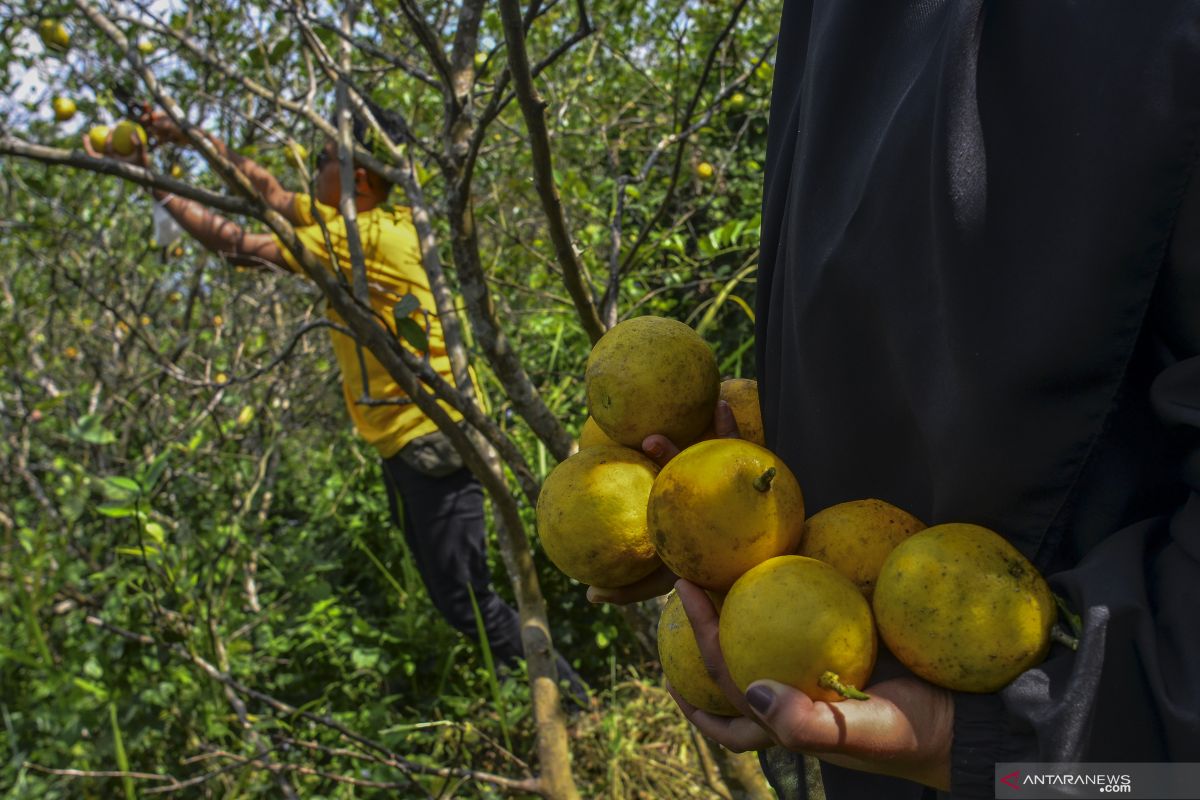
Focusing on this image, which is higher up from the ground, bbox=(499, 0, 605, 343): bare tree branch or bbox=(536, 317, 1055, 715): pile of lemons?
bbox=(499, 0, 605, 343): bare tree branch

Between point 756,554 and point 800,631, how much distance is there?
0.13 meters

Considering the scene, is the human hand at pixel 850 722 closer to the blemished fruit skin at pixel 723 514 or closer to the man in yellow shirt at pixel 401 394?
the blemished fruit skin at pixel 723 514

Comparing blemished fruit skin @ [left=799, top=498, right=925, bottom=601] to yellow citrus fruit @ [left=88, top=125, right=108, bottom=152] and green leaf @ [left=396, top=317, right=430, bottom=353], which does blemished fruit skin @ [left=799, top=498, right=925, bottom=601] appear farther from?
yellow citrus fruit @ [left=88, top=125, right=108, bottom=152]

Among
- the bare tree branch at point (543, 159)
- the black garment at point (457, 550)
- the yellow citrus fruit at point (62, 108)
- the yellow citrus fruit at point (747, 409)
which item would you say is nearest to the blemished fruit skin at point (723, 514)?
the yellow citrus fruit at point (747, 409)

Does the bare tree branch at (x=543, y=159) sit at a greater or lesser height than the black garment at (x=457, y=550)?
greater

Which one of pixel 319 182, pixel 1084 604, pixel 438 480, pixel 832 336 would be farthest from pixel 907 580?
pixel 319 182

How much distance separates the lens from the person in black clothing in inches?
28.3

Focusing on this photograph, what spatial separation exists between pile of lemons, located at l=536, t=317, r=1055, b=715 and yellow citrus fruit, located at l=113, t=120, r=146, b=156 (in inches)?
104

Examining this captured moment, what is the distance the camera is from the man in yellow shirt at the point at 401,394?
3121 mm

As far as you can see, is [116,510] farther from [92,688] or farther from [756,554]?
[756,554]

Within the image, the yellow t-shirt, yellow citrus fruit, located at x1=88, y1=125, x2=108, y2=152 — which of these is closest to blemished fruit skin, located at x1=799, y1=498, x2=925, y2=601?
the yellow t-shirt

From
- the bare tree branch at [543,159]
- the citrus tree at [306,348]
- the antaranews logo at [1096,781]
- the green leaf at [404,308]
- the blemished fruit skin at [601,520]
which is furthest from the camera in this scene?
the citrus tree at [306,348]

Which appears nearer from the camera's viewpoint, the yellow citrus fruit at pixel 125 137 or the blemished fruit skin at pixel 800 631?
the blemished fruit skin at pixel 800 631

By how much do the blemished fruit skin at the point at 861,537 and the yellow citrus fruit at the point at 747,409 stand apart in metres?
0.23
